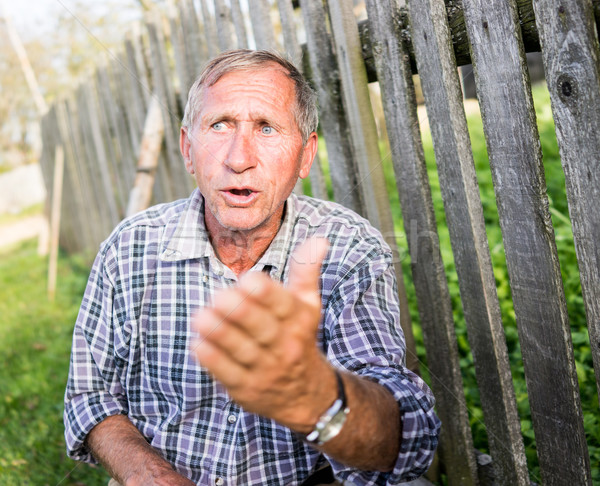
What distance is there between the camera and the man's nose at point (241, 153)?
1786 millimetres

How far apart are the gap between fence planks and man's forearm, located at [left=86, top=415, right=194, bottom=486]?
2379 mm

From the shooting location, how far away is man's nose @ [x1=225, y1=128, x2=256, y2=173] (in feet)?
5.86

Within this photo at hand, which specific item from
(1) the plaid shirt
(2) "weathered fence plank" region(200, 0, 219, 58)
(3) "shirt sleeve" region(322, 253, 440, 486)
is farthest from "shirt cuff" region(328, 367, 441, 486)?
(2) "weathered fence plank" region(200, 0, 219, 58)

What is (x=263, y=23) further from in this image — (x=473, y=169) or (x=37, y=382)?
(x=37, y=382)

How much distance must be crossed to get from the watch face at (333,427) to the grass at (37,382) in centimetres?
218

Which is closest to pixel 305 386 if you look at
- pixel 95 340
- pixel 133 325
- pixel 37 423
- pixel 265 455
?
pixel 265 455

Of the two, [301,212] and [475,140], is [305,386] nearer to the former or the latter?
[301,212]

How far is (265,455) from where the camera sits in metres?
1.78

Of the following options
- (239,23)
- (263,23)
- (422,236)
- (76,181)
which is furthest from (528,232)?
(76,181)

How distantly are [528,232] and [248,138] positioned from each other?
0.88m

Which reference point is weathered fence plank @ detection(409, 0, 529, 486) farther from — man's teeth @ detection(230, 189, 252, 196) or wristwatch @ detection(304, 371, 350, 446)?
wristwatch @ detection(304, 371, 350, 446)

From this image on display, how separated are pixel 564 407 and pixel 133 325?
131 centimetres

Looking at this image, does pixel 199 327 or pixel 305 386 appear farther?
pixel 305 386

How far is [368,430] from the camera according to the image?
123cm
